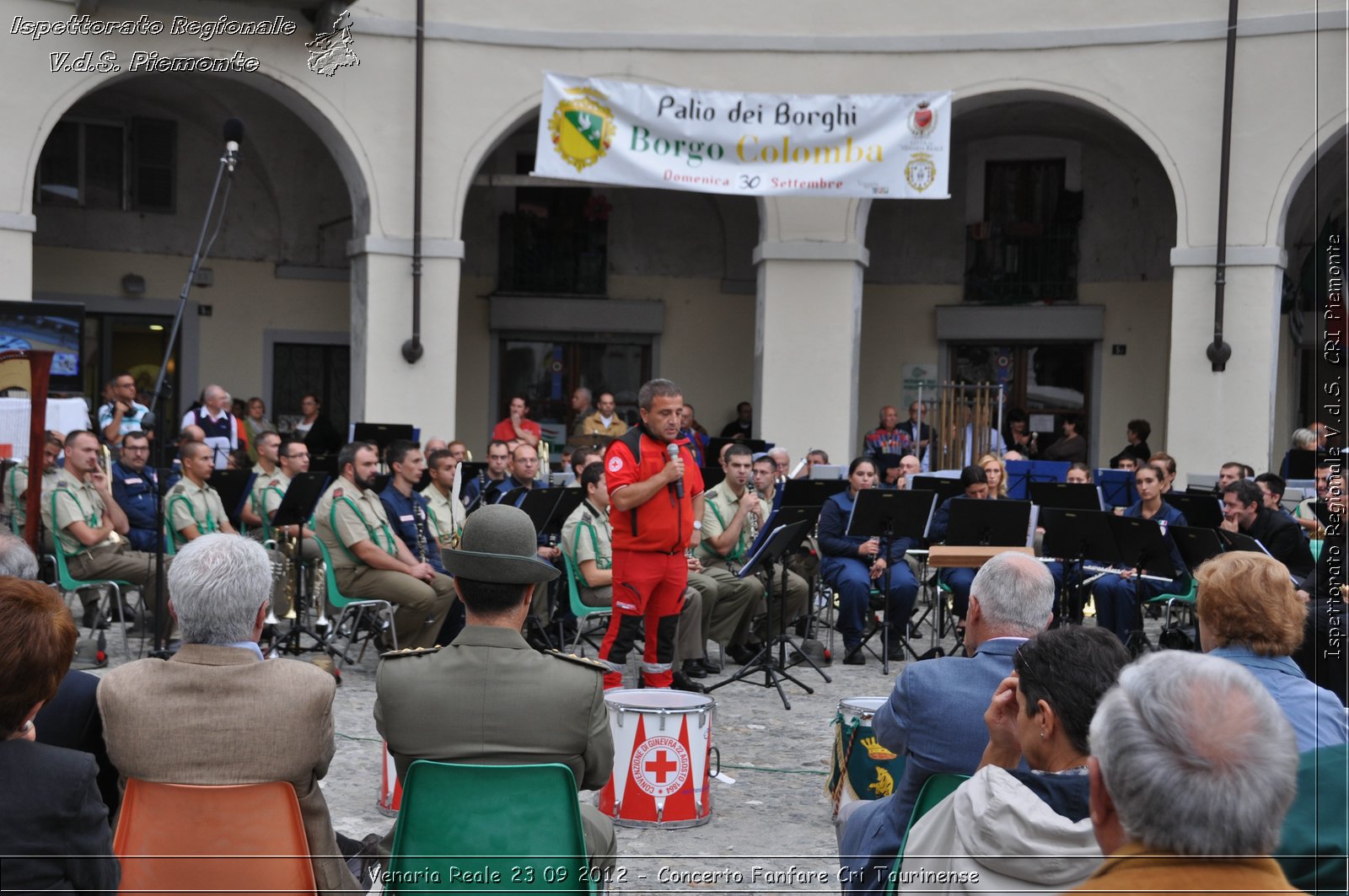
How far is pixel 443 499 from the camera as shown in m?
9.56

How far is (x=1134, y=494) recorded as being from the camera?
11.9 m

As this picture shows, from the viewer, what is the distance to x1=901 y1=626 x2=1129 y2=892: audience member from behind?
2533 millimetres

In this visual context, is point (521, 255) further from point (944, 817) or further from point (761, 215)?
point (944, 817)

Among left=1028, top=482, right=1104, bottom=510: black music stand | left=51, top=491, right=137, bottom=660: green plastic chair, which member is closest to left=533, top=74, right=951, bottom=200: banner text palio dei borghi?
left=1028, top=482, right=1104, bottom=510: black music stand

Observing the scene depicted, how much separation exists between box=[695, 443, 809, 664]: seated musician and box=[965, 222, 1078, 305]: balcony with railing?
9561 millimetres

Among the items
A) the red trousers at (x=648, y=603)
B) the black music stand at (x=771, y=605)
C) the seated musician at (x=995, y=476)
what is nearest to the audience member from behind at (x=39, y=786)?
the red trousers at (x=648, y=603)

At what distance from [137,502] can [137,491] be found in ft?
0.27

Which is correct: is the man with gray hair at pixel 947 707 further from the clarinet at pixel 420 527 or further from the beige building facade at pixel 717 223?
the beige building facade at pixel 717 223

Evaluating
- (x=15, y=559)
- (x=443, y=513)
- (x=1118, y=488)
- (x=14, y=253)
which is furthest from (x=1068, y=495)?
(x=14, y=253)

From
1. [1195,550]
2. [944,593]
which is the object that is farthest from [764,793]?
[944,593]

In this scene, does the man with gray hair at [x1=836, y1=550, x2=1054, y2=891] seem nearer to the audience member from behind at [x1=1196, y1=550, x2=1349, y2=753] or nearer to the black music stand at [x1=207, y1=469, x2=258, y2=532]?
the audience member from behind at [x1=1196, y1=550, x2=1349, y2=753]

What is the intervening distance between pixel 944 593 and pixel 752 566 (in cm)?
316

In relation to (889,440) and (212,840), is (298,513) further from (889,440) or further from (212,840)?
(889,440)

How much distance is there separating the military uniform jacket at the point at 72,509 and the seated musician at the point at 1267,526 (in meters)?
7.70
